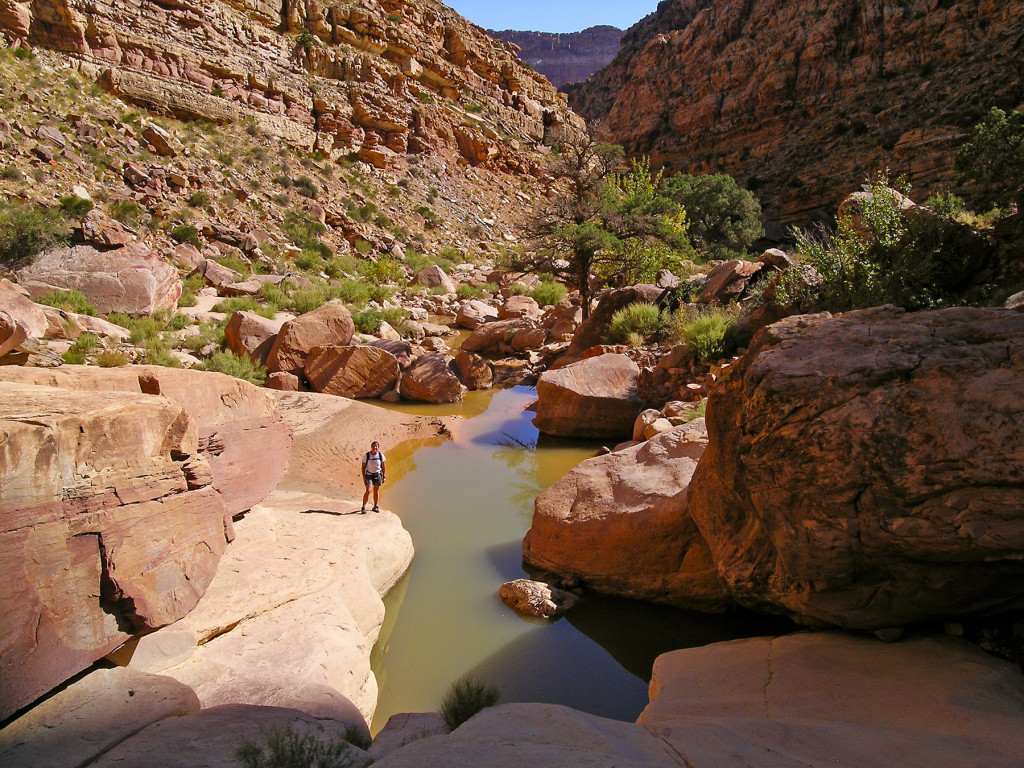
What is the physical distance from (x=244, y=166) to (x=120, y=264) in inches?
535

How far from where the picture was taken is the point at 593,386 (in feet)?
32.7

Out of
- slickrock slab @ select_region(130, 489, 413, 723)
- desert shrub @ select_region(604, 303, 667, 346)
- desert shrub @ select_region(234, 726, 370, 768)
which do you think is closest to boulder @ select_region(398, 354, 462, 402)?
desert shrub @ select_region(604, 303, 667, 346)

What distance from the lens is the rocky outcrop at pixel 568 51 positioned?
112562 millimetres

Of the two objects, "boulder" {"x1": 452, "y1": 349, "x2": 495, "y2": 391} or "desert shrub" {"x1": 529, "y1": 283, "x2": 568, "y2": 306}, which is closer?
"boulder" {"x1": 452, "y1": 349, "x2": 495, "y2": 391}

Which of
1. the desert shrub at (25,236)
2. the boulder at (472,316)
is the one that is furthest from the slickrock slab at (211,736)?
the boulder at (472,316)

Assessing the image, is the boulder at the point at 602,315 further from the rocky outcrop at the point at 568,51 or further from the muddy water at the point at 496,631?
the rocky outcrop at the point at 568,51

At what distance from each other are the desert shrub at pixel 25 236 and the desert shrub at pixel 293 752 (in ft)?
48.4

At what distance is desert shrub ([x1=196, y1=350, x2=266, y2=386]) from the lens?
37.4 feet

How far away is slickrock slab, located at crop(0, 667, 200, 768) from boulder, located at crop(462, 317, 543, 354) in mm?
12770

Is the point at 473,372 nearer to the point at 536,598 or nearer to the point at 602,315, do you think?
the point at 602,315

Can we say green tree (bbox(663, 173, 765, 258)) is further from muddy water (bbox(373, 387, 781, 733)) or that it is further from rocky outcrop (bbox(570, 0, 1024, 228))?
muddy water (bbox(373, 387, 781, 733))

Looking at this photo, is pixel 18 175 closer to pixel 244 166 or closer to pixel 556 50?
pixel 244 166

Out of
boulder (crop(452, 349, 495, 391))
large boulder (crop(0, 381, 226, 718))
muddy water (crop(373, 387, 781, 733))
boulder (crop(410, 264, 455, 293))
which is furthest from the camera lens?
boulder (crop(410, 264, 455, 293))

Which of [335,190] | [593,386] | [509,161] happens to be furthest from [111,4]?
[593,386]
